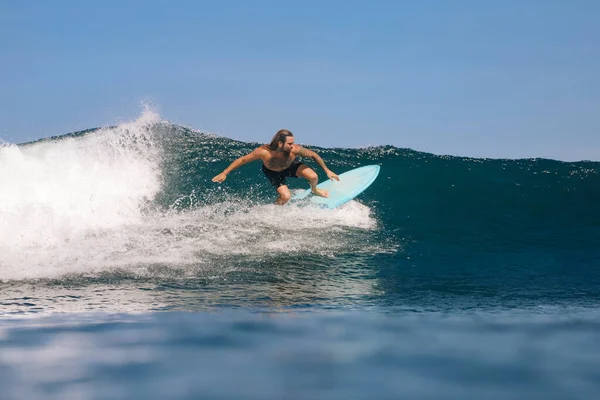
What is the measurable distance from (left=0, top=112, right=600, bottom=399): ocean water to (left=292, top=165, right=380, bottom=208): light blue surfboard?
212 mm

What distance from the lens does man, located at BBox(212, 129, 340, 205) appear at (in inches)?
350

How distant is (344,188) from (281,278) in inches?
174

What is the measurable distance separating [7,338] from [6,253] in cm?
447

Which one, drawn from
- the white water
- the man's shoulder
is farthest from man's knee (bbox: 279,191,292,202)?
the man's shoulder

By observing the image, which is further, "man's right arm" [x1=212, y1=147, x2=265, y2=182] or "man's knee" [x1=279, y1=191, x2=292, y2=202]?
"man's knee" [x1=279, y1=191, x2=292, y2=202]

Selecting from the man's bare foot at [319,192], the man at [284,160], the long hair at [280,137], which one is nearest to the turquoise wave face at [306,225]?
the man's bare foot at [319,192]

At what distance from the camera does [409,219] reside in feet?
34.1

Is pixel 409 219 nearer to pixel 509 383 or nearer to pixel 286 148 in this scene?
pixel 286 148

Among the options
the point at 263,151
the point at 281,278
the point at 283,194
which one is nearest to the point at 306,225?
the point at 283,194

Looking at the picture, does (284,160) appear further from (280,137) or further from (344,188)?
(344,188)

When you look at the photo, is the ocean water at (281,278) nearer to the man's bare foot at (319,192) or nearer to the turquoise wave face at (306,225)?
the turquoise wave face at (306,225)

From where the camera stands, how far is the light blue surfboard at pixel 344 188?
984 cm

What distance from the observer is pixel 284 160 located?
923cm

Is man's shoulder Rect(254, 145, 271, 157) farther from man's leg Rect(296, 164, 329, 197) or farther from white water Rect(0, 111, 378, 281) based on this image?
white water Rect(0, 111, 378, 281)
